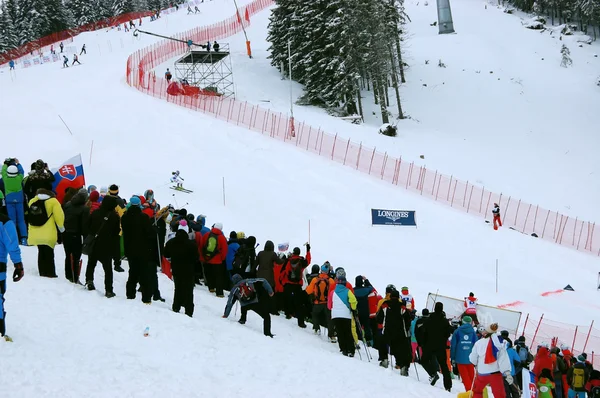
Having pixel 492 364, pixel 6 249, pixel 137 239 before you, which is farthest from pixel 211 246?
pixel 492 364

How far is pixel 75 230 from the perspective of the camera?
1023 centimetres

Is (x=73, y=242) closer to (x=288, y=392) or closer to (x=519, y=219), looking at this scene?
(x=288, y=392)

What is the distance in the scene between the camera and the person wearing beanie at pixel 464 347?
9.98 m

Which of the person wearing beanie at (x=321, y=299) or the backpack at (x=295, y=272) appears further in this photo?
the backpack at (x=295, y=272)

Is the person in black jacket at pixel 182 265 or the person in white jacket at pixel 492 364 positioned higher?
the person in black jacket at pixel 182 265

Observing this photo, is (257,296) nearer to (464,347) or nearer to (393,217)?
(464,347)

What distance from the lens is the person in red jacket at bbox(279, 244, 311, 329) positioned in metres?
12.3

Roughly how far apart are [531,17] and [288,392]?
277 feet

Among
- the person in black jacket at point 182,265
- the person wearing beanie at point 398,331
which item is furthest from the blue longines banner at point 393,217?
the person in black jacket at point 182,265

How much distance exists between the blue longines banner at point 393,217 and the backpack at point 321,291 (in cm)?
1363

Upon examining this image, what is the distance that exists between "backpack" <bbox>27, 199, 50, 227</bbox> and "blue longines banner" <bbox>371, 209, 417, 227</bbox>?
655 inches

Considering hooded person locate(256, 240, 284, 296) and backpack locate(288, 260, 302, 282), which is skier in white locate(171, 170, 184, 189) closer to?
hooded person locate(256, 240, 284, 296)

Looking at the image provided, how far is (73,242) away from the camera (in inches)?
403

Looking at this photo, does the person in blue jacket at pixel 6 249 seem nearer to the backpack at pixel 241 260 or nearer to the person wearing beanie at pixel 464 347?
the backpack at pixel 241 260
